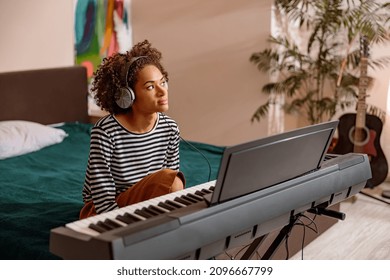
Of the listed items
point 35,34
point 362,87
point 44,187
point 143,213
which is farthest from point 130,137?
point 35,34

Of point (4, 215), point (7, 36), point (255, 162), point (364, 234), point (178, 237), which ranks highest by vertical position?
point (7, 36)

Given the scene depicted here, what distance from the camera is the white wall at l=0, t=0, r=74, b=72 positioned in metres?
4.26

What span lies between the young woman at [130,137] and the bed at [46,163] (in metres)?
0.28

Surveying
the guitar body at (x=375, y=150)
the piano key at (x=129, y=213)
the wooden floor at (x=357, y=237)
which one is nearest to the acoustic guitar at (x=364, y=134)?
the guitar body at (x=375, y=150)

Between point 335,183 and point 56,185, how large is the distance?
158cm

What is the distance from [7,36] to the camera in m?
4.26

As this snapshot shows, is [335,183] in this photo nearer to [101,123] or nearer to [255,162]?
[255,162]

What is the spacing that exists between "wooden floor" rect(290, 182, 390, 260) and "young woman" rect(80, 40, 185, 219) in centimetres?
113

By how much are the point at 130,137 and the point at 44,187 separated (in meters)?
0.97

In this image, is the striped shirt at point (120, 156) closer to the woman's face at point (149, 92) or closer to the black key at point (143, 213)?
the woman's face at point (149, 92)

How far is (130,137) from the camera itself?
2.22 m

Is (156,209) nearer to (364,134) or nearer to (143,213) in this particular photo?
(143,213)

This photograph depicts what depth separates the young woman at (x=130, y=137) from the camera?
2.11m
